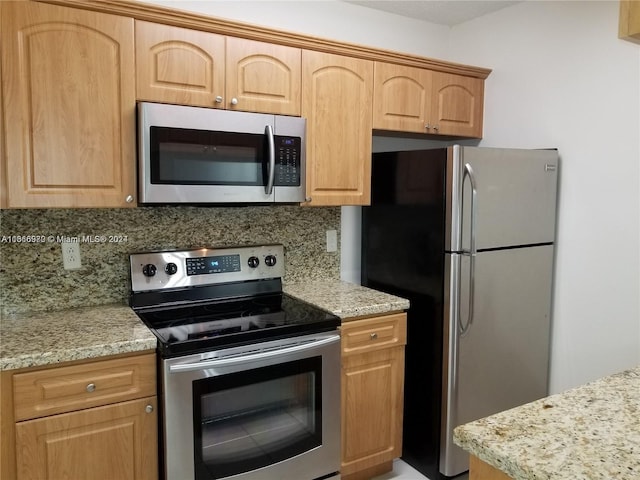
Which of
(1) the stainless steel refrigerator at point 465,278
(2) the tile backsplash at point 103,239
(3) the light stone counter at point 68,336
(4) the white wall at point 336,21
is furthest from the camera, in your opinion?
(4) the white wall at point 336,21

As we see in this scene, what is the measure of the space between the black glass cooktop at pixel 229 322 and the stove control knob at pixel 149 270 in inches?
6.2

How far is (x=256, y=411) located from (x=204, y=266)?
76 cm

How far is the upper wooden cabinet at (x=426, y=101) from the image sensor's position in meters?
2.62

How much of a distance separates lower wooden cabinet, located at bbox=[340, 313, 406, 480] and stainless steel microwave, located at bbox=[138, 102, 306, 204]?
2.33 ft

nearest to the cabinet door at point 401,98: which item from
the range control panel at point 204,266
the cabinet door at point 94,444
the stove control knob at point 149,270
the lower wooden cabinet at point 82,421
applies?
the range control panel at point 204,266

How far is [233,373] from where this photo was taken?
75.7 inches

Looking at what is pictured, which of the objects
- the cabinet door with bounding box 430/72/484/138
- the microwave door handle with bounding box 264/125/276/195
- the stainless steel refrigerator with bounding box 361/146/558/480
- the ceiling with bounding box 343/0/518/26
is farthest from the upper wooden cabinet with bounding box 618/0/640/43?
the ceiling with bounding box 343/0/518/26

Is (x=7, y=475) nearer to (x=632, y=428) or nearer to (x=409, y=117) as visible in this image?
(x=632, y=428)

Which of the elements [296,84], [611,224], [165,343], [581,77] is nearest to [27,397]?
[165,343]

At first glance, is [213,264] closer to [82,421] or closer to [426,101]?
[82,421]

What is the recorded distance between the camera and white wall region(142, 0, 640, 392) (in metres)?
2.42

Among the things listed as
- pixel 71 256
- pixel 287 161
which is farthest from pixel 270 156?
pixel 71 256

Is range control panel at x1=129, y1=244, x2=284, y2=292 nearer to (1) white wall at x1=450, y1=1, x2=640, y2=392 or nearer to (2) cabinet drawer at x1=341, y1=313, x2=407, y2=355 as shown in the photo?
(2) cabinet drawer at x1=341, y1=313, x2=407, y2=355

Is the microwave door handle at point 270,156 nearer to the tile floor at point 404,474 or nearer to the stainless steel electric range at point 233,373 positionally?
the stainless steel electric range at point 233,373
